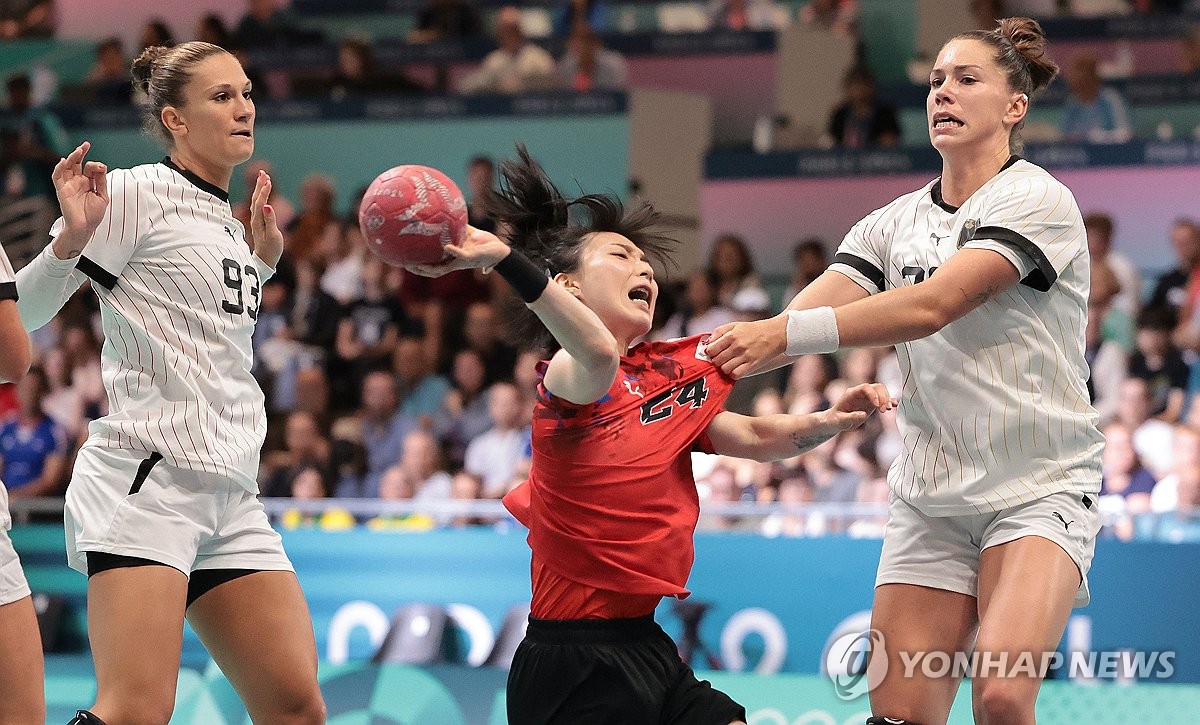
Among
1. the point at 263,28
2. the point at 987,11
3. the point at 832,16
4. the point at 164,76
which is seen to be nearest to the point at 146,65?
the point at 164,76

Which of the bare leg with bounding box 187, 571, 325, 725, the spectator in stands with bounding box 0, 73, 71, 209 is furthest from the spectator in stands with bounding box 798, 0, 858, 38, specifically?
the bare leg with bounding box 187, 571, 325, 725

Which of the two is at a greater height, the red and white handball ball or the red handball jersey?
the red and white handball ball

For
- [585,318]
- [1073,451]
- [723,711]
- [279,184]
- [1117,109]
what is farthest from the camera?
[279,184]

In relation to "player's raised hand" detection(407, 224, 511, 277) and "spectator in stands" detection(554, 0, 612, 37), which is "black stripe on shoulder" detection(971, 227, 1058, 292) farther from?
"spectator in stands" detection(554, 0, 612, 37)

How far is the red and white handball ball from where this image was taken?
321 centimetres

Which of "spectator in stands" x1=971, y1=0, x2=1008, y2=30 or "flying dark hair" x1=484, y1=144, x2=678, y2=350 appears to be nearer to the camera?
"flying dark hair" x1=484, y1=144, x2=678, y2=350

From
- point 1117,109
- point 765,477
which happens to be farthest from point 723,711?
point 1117,109

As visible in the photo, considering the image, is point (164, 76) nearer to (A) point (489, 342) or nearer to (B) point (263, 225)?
(B) point (263, 225)

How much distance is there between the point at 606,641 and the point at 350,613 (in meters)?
4.01

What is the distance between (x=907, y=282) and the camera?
13.1 ft

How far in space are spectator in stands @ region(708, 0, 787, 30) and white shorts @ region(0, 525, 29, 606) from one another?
31.2 feet

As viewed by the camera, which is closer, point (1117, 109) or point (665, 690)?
point (665, 690)

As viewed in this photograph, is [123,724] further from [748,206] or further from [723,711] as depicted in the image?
[748,206]

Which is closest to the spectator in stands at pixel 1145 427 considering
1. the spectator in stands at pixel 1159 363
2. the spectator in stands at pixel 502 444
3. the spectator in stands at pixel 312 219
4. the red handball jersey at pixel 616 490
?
the spectator in stands at pixel 1159 363
